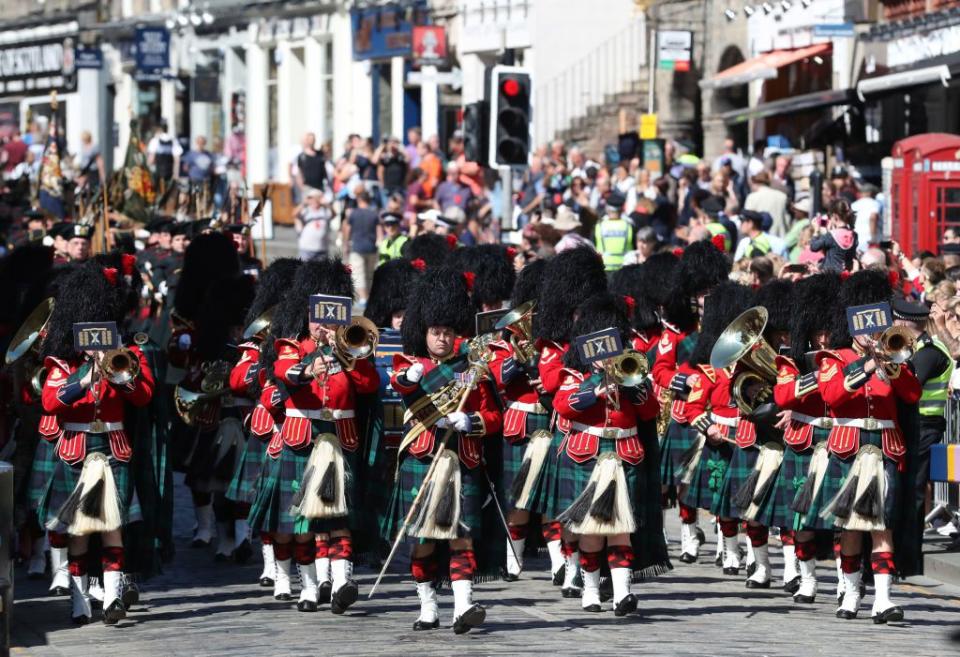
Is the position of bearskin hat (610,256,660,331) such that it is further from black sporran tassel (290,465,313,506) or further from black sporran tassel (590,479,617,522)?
black sporran tassel (290,465,313,506)

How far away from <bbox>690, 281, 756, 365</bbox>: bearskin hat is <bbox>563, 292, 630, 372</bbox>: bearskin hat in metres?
1.29

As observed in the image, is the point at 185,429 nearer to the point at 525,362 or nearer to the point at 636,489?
the point at 525,362

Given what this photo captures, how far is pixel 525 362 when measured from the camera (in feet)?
40.5

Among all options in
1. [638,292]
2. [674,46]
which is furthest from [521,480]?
[674,46]

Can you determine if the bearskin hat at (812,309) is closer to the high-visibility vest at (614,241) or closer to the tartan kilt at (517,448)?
the tartan kilt at (517,448)

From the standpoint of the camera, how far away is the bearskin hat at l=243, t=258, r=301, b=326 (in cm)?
1248

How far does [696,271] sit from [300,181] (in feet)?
62.8

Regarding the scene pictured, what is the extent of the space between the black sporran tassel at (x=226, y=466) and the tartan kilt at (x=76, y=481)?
84.6 inches

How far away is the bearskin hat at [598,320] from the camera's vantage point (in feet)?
37.3

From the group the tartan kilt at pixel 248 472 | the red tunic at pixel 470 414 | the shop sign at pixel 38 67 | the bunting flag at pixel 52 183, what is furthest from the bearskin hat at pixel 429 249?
the shop sign at pixel 38 67

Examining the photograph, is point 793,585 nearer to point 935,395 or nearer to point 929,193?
point 935,395

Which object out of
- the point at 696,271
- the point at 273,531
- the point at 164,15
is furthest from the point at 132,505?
the point at 164,15

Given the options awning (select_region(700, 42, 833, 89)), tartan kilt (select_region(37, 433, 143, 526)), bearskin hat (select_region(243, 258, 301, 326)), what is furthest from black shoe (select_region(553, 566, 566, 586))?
awning (select_region(700, 42, 833, 89))

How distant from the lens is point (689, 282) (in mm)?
13414
